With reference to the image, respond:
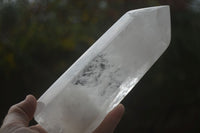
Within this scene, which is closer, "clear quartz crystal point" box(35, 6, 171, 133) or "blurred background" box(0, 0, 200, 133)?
"clear quartz crystal point" box(35, 6, 171, 133)

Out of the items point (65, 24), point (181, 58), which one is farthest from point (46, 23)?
point (181, 58)

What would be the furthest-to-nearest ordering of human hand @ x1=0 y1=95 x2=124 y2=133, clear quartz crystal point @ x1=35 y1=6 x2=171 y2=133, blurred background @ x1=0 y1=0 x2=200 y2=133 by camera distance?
blurred background @ x1=0 y1=0 x2=200 y2=133, human hand @ x1=0 y1=95 x2=124 y2=133, clear quartz crystal point @ x1=35 y1=6 x2=171 y2=133

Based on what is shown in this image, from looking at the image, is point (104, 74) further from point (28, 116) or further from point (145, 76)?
point (145, 76)

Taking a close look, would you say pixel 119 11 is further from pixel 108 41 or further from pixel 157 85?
pixel 108 41

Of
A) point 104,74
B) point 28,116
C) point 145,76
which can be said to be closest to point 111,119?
point 104,74

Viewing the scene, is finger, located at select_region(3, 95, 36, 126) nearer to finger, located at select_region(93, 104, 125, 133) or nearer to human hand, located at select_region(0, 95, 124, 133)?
human hand, located at select_region(0, 95, 124, 133)

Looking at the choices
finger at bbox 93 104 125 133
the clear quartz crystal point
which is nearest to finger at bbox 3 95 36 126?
the clear quartz crystal point
